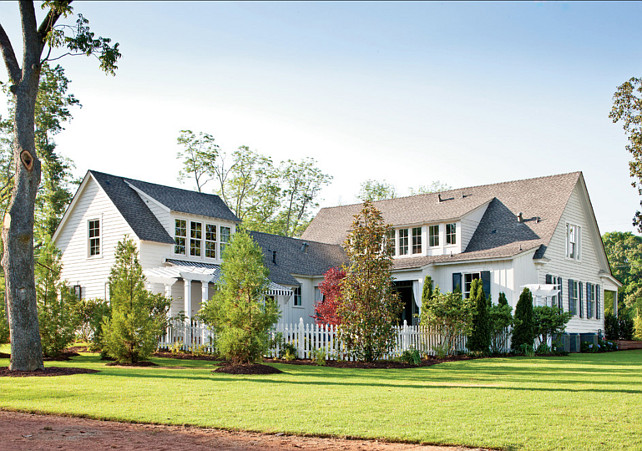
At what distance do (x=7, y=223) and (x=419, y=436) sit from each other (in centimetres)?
1175

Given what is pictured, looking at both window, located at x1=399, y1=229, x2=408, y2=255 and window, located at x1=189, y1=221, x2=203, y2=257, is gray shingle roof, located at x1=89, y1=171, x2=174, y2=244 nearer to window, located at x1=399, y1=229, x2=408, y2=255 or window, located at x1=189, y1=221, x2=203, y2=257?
window, located at x1=189, y1=221, x2=203, y2=257

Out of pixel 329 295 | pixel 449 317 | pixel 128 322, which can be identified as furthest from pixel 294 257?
pixel 128 322

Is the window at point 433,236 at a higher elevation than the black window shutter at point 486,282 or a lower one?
higher

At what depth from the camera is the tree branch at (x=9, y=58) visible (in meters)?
15.1

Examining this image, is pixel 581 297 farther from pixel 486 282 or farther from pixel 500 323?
pixel 500 323

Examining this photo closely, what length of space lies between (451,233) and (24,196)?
65.1ft

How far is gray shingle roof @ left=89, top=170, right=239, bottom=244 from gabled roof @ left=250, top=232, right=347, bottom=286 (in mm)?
3076

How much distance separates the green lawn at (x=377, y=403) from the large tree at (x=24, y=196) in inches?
67.2

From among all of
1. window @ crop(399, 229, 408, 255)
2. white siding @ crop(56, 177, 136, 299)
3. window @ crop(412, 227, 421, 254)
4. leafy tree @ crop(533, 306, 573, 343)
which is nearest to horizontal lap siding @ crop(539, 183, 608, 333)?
leafy tree @ crop(533, 306, 573, 343)

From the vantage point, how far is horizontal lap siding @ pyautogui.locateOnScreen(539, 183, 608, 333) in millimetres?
28438

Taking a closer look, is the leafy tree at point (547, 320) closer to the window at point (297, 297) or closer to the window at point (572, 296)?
the window at point (572, 296)

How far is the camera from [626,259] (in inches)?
2603

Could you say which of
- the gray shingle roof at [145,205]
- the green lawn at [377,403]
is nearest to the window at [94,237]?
the gray shingle roof at [145,205]

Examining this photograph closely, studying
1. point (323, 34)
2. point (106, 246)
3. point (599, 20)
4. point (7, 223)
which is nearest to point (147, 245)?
point (106, 246)
